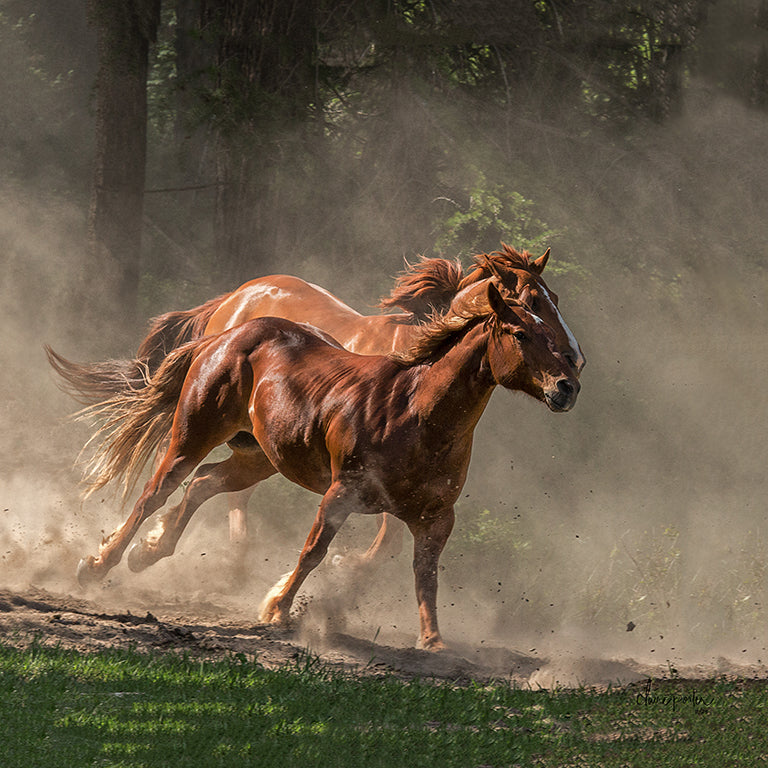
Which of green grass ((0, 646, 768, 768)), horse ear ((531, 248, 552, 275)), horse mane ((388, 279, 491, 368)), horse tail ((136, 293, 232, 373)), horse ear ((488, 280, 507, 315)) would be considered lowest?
green grass ((0, 646, 768, 768))

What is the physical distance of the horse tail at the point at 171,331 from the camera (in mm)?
9641

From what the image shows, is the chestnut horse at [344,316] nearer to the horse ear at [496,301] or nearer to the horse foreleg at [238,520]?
the horse foreleg at [238,520]

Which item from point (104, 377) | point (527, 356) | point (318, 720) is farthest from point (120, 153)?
point (318, 720)

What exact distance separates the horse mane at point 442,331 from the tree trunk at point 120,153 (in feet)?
25.3

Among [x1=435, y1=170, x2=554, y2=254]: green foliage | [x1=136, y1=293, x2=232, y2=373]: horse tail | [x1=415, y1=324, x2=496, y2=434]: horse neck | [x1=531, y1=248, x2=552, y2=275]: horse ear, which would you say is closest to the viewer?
[x1=415, y1=324, x2=496, y2=434]: horse neck

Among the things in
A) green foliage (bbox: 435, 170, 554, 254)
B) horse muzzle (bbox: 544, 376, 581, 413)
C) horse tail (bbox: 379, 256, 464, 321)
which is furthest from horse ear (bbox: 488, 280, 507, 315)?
green foliage (bbox: 435, 170, 554, 254)

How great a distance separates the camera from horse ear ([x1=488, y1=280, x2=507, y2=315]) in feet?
20.4

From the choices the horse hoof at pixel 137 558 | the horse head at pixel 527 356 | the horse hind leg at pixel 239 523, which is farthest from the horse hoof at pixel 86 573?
the horse head at pixel 527 356

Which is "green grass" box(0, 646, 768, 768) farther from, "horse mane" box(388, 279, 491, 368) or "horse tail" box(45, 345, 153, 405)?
"horse tail" box(45, 345, 153, 405)

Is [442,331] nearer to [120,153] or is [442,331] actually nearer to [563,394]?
[563,394]

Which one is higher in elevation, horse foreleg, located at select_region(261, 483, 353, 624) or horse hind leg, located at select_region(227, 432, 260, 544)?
horse foreleg, located at select_region(261, 483, 353, 624)

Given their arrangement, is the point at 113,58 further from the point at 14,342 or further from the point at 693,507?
the point at 693,507

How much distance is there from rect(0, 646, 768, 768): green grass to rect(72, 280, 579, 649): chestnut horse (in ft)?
3.33

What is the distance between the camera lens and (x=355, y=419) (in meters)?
6.55
